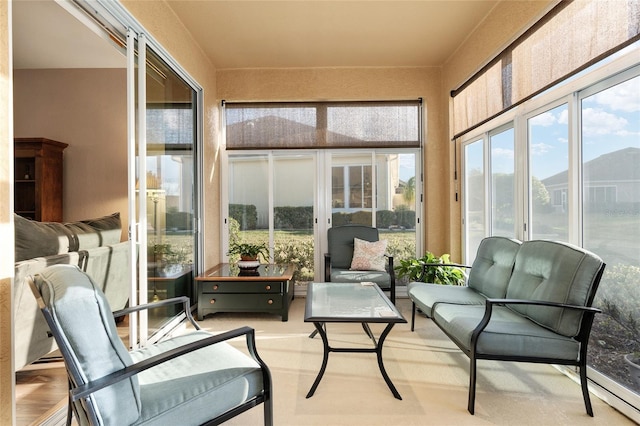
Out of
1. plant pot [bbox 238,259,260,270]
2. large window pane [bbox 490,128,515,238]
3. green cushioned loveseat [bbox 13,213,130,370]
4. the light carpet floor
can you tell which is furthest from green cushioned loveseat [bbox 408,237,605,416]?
green cushioned loveseat [bbox 13,213,130,370]

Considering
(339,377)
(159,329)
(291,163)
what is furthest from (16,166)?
(339,377)

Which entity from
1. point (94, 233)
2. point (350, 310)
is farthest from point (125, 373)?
point (94, 233)

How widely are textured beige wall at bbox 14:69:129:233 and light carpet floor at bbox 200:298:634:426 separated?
2.84 meters

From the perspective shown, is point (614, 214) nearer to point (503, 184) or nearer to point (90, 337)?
point (503, 184)

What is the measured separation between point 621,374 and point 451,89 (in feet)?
11.0

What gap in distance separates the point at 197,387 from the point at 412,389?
1.46 metres

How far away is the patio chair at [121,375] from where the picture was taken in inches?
46.3

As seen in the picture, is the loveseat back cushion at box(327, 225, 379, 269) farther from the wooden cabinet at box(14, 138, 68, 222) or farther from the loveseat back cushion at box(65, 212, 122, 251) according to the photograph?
the wooden cabinet at box(14, 138, 68, 222)

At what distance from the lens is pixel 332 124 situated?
4.77m

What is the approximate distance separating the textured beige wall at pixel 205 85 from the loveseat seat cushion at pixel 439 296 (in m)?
2.57

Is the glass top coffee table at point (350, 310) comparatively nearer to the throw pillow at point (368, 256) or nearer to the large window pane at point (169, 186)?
the throw pillow at point (368, 256)

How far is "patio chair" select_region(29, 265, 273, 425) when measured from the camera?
46.3 inches

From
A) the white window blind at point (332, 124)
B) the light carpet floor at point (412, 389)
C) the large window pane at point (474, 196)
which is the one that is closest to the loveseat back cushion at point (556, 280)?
the light carpet floor at point (412, 389)

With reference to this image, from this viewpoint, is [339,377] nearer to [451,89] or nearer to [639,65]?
[639,65]
